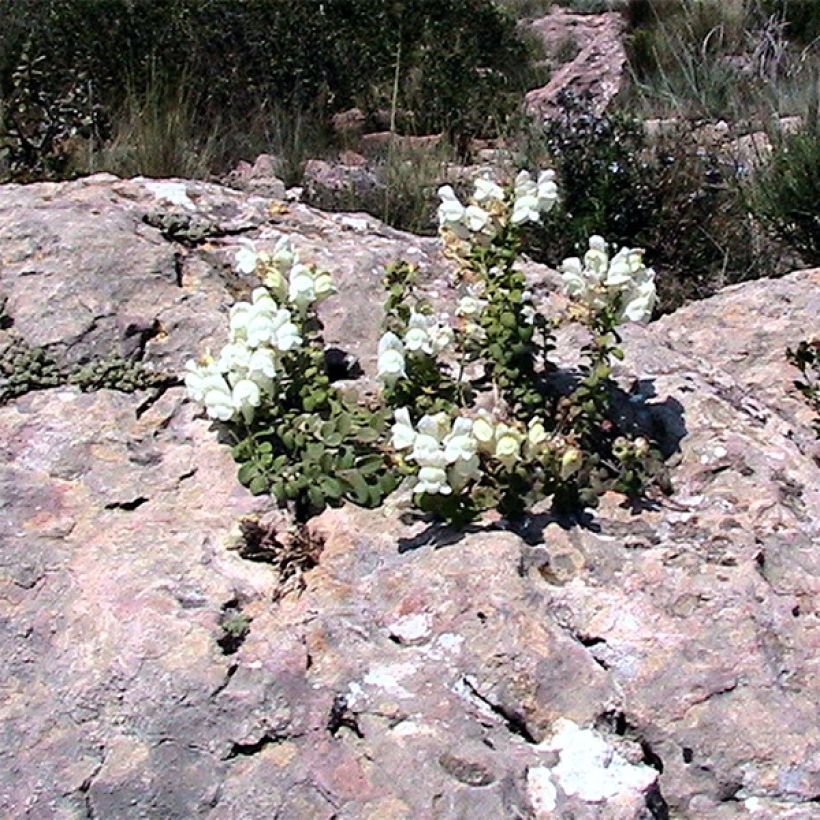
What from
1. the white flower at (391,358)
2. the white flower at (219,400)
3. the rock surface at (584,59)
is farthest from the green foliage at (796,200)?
the rock surface at (584,59)

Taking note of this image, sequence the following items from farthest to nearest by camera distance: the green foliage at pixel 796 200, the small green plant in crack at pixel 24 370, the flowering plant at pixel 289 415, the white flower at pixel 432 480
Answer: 1. the green foliage at pixel 796 200
2. the small green plant in crack at pixel 24 370
3. the flowering plant at pixel 289 415
4. the white flower at pixel 432 480

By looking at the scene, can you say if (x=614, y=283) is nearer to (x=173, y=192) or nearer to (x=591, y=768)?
(x=591, y=768)

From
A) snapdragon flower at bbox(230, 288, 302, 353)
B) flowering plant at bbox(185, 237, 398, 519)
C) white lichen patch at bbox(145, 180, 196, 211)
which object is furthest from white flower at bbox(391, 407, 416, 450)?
white lichen patch at bbox(145, 180, 196, 211)

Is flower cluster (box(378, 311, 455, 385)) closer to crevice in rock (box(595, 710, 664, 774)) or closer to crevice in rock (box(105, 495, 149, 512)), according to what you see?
crevice in rock (box(105, 495, 149, 512))

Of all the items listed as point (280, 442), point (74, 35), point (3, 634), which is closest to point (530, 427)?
point (280, 442)

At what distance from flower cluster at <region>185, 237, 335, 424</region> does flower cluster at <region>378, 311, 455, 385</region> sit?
19cm

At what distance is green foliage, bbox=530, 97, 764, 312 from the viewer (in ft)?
18.1

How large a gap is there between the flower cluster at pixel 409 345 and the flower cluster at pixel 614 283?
0.28 m

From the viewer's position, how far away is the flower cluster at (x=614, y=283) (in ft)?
7.99

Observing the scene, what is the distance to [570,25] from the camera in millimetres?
15766

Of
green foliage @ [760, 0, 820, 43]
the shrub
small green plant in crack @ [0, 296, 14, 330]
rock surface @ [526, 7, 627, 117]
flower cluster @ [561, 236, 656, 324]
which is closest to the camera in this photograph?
the shrub

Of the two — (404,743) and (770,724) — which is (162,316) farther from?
(770,724)

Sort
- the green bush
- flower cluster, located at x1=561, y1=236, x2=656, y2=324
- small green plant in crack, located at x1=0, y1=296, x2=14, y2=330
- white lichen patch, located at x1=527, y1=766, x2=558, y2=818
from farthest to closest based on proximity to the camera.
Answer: the green bush, small green plant in crack, located at x1=0, y1=296, x2=14, y2=330, flower cluster, located at x1=561, y1=236, x2=656, y2=324, white lichen patch, located at x1=527, y1=766, x2=558, y2=818

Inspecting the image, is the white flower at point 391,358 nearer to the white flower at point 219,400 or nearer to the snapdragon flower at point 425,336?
the snapdragon flower at point 425,336
